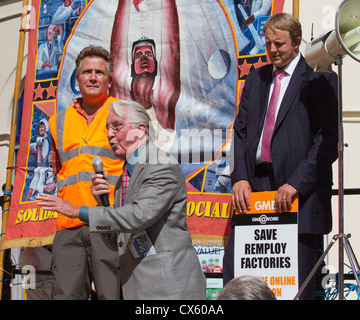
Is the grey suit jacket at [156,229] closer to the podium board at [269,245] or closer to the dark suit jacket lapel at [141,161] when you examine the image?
the dark suit jacket lapel at [141,161]

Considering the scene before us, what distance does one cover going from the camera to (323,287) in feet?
12.4

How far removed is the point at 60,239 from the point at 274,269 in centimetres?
143

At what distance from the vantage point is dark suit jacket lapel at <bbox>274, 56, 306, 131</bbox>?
3.94 metres

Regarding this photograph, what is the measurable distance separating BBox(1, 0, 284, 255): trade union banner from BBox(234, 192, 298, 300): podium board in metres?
0.88

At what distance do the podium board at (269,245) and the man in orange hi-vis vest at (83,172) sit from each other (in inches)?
33.8

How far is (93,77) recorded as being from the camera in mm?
4824

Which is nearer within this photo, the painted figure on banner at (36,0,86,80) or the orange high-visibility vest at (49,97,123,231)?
the orange high-visibility vest at (49,97,123,231)

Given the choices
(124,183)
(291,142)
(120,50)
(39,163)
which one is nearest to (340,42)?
(291,142)

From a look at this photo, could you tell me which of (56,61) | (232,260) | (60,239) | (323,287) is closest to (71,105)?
(56,61)

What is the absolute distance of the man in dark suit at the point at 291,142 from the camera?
12.2ft

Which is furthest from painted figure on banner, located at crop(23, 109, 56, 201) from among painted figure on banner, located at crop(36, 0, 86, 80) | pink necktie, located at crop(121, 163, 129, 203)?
pink necktie, located at crop(121, 163, 129, 203)

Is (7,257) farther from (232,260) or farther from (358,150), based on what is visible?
(358,150)

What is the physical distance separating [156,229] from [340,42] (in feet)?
4.37

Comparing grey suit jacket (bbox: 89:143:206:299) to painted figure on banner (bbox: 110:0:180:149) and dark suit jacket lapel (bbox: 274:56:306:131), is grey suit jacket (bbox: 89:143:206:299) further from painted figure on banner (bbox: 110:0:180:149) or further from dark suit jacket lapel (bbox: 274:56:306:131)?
painted figure on banner (bbox: 110:0:180:149)
